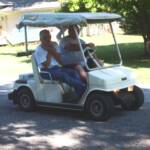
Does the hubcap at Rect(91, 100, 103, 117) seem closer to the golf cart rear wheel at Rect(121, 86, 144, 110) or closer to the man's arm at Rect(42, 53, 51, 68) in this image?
the golf cart rear wheel at Rect(121, 86, 144, 110)

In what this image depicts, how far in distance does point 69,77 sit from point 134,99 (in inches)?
50.2

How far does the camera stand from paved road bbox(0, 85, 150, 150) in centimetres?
831

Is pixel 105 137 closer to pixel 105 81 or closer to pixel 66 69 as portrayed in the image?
pixel 105 81

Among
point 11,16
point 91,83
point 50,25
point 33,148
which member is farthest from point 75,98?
point 11,16

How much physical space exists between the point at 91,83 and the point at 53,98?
914 millimetres

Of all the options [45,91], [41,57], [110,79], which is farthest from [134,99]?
[41,57]

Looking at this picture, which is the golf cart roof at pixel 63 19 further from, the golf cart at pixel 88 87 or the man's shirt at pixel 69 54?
the man's shirt at pixel 69 54

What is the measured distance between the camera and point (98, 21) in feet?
34.8

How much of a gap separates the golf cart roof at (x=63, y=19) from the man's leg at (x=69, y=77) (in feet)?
2.71

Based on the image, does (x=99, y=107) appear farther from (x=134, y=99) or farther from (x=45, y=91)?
(x=45, y=91)

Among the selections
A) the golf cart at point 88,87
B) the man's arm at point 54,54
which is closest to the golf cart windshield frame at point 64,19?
the golf cart at point 88,87

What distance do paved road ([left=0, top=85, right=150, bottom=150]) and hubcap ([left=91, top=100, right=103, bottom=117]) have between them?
0.61 feet

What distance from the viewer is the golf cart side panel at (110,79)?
9946 mm

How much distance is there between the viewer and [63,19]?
10.3m
